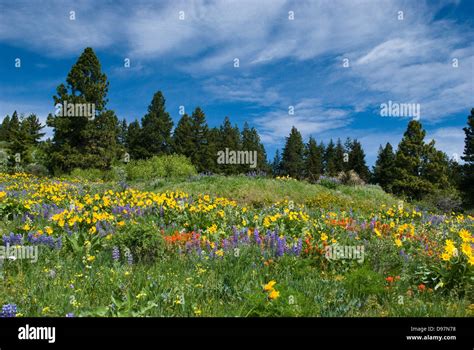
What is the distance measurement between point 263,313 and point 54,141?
3352 cm

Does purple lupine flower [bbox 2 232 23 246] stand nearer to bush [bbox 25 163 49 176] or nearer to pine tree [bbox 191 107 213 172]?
bush [bbox 25 163 49 176]

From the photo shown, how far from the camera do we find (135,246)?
236 inches

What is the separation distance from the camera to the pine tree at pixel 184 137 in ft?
179

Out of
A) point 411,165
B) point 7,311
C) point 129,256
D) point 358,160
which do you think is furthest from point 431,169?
point 7,311

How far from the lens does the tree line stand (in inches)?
1261

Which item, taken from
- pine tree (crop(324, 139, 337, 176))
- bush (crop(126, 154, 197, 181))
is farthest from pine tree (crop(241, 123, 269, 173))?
bush (crop(126, 154, 197, 181))

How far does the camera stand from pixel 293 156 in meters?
66.2

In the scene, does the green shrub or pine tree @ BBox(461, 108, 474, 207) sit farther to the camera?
pine tree @ BBox(461, 108, 474, 207)

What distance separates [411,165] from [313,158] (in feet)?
92.1

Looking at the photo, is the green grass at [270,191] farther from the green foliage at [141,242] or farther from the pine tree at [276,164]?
the pine tree at [276,164]

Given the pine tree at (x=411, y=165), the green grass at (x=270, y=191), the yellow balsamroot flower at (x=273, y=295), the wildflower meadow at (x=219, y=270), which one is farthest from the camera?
the pine tree at (x=411, y=165)

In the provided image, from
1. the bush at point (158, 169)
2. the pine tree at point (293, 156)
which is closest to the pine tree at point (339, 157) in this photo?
the pine tree at point (293, 156)

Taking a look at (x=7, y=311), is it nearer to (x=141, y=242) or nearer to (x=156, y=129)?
(x=141, y=242)
